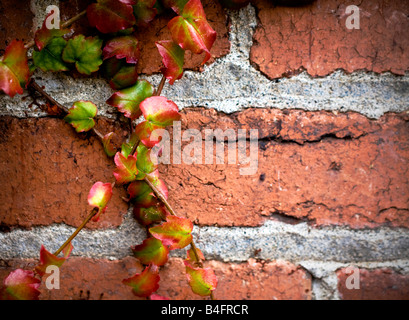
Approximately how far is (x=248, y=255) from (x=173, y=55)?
0.27 meters

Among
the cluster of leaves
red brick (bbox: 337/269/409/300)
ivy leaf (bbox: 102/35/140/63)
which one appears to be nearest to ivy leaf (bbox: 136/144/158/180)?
the cluster of leaves

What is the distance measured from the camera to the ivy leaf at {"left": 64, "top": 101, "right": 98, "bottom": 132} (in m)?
0.36

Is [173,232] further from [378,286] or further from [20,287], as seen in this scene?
[378,286]

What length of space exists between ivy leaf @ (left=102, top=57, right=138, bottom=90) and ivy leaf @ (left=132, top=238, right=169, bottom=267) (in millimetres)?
193

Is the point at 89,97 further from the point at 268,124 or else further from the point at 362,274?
the point at 362,274

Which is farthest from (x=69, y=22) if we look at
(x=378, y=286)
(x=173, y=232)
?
(x=378, y=286)

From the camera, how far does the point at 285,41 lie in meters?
0.36

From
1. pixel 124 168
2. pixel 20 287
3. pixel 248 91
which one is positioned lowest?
pixel 20 287

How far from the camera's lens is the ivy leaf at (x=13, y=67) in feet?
1.02

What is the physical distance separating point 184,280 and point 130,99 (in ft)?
0.81

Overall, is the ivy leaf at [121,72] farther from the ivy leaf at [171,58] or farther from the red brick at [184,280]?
the red brick at [184,280]

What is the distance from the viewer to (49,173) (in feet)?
1.25

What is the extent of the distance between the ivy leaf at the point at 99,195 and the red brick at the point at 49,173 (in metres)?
0.05

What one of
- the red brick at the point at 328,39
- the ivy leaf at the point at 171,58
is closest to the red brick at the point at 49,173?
the ivy leaf at the point at 171,58
